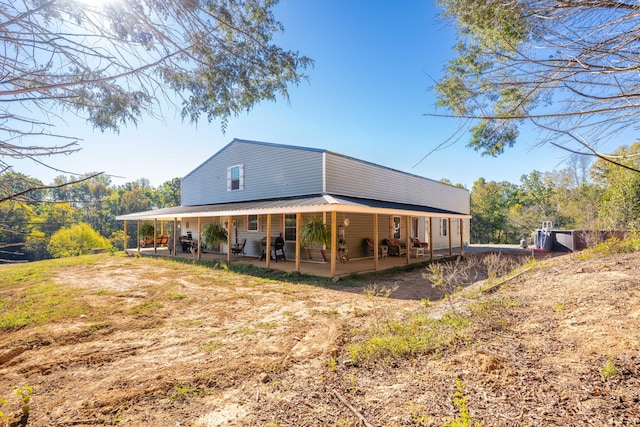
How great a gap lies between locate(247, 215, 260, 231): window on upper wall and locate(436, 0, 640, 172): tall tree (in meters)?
11.0

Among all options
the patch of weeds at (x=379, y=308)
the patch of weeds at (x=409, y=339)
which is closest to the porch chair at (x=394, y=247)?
the patch of weeds at (x=379, y=308)

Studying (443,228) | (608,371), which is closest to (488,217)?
(443,228)

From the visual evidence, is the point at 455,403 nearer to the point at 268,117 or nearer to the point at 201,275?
the point at 268,117

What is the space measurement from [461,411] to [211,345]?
10.1ft

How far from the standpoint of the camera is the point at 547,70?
10.7ft

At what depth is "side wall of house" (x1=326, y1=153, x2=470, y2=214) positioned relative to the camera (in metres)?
12.4

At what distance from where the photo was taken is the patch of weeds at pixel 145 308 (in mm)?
5351

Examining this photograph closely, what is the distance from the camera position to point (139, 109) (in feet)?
10.9

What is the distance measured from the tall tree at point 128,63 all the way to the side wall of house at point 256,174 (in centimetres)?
816

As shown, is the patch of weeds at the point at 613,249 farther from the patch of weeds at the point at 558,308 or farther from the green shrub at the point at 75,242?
the green shrub at the point at 75,242

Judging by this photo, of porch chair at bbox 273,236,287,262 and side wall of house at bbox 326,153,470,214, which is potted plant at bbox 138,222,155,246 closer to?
porch chair at bbox 273,236,287,262

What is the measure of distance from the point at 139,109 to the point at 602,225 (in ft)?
61.9

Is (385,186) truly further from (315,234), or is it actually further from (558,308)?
(558,308)

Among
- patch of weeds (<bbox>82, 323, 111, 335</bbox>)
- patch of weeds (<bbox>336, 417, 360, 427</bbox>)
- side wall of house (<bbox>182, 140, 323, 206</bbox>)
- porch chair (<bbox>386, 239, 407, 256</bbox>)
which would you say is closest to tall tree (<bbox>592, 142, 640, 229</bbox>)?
porch chair (<bbox>386, 239, 407, 256</bbox>)
